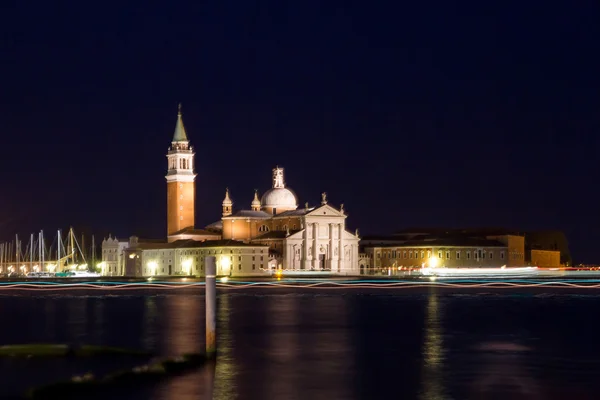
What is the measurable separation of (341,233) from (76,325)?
80884 millimetres

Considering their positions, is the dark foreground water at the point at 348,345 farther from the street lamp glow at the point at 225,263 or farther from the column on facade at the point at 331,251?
the column on facade at the point at 331,251

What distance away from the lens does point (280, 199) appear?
4766 inches

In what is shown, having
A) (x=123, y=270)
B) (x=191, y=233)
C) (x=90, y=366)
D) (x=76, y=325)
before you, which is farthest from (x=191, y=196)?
(x=90, y=366)

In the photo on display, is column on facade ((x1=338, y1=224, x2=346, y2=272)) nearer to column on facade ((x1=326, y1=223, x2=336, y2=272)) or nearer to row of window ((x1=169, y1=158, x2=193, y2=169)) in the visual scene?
column on facade ((x1=326, y1=223, x2=336, y2=272))

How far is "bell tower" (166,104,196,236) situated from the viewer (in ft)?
387

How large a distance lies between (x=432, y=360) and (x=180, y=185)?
96.0 meters

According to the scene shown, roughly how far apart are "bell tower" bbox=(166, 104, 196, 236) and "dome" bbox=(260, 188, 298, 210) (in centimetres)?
794

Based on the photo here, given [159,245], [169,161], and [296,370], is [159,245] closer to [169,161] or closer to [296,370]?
[169,161]

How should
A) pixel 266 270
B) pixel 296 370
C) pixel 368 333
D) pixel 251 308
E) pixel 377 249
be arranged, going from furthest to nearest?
pixel 377 249 → pixel 266 270 → pixel 251 308 → pixel 368 333 → pixel 296 370

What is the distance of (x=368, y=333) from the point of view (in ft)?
100

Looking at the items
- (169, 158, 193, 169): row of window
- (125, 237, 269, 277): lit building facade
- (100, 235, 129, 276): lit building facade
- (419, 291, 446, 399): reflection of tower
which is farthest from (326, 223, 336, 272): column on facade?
(419, 291, 446, 399): reflection of tower

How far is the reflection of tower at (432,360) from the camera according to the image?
61.1 ft

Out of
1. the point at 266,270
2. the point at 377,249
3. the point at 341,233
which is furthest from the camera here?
the point at 377,249

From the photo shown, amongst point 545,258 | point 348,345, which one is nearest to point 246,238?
point 545,258
